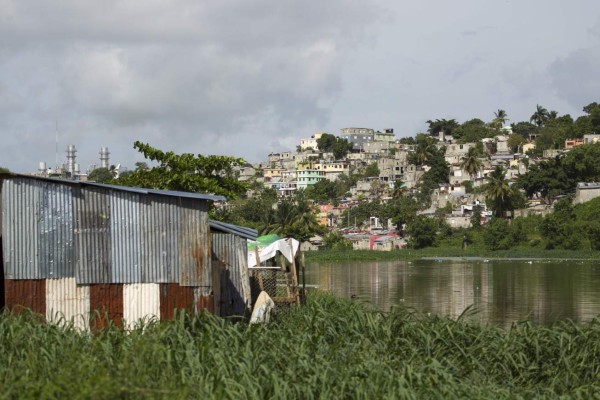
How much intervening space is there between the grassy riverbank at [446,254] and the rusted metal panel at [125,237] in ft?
181

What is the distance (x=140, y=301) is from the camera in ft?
56.2

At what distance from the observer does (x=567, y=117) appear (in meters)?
121

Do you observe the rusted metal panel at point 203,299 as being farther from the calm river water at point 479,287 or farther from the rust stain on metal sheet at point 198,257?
the calm river water at point 479,287

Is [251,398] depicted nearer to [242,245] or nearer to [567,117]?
[242,245]

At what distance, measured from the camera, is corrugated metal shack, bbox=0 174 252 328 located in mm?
16922

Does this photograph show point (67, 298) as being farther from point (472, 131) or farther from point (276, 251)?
point (472, 131)

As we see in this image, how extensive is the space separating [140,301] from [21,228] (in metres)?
2.30

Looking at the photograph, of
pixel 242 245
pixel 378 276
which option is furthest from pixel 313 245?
pixel 242 245

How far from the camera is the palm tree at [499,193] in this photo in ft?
275

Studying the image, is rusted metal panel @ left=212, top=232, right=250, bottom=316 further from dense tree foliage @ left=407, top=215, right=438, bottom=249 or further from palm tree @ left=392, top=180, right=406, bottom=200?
palm tree @ left=392, top=180, right=406, bottom=200

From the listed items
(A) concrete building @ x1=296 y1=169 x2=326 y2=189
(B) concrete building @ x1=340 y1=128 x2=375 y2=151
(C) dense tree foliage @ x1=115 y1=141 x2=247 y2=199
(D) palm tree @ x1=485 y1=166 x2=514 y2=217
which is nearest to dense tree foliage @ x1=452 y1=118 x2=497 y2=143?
(A) concrete building @ x1=296 y1=169 x2=326 y2=189

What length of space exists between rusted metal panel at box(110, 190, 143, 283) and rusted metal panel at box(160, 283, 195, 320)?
480 millimetres

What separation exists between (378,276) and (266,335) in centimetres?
4042

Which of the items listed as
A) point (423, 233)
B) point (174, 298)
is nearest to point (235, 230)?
point (174, 298)
